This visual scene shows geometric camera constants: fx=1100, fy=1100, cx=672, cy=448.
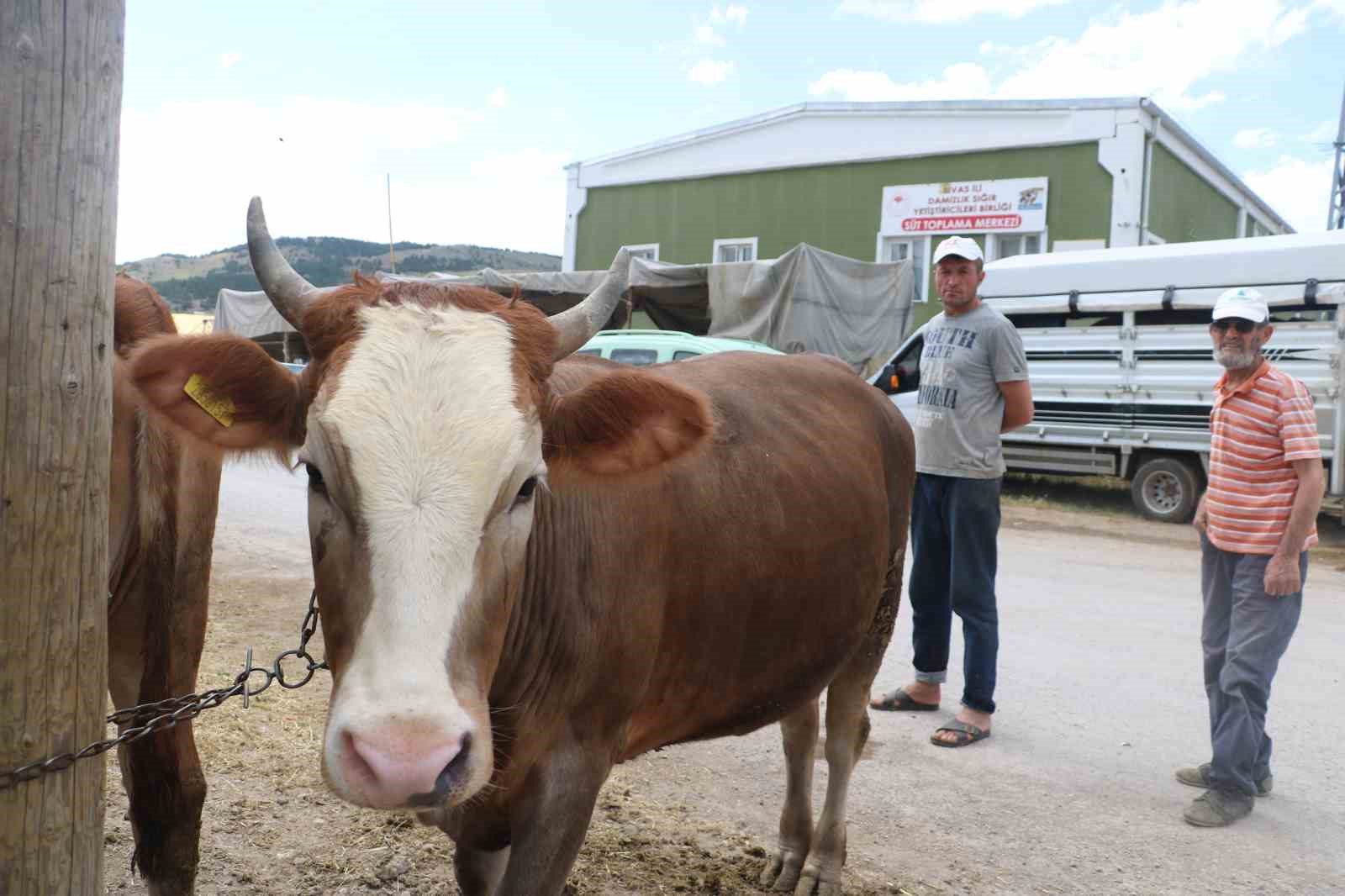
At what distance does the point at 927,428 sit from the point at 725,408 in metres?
2.14

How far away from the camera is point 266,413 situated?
2449 millimetres

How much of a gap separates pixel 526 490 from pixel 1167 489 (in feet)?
38.6

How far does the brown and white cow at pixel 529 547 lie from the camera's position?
1968mm

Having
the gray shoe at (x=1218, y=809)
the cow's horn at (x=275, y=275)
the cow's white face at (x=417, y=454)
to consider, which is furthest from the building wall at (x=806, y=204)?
the cow's horn at (x=275, y=275)

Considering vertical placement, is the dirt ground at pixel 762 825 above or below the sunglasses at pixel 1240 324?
below

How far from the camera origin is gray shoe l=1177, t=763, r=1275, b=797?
14.3 ft

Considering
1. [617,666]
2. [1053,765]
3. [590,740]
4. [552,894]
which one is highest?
[617,666]

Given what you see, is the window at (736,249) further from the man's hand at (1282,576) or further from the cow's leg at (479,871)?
the cow's leg at (479,871)

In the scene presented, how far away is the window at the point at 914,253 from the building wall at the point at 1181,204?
367 centimetres

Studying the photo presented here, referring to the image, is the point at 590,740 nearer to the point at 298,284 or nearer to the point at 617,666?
the point at 617,666

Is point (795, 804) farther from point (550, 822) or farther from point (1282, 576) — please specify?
point (1282, 576)

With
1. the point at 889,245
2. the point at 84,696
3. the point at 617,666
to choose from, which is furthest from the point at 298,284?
the point at 889,245

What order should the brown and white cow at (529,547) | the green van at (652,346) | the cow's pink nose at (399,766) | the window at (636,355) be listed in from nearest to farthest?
the cow's pink nose at (399,766)
the brown and white cow at (529,547)
the green van at (652,346)
the window at (636,355)

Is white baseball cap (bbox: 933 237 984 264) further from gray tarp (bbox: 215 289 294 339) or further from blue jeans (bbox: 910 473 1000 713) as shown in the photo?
gray tarp (bbox: 215 289 294 339)
